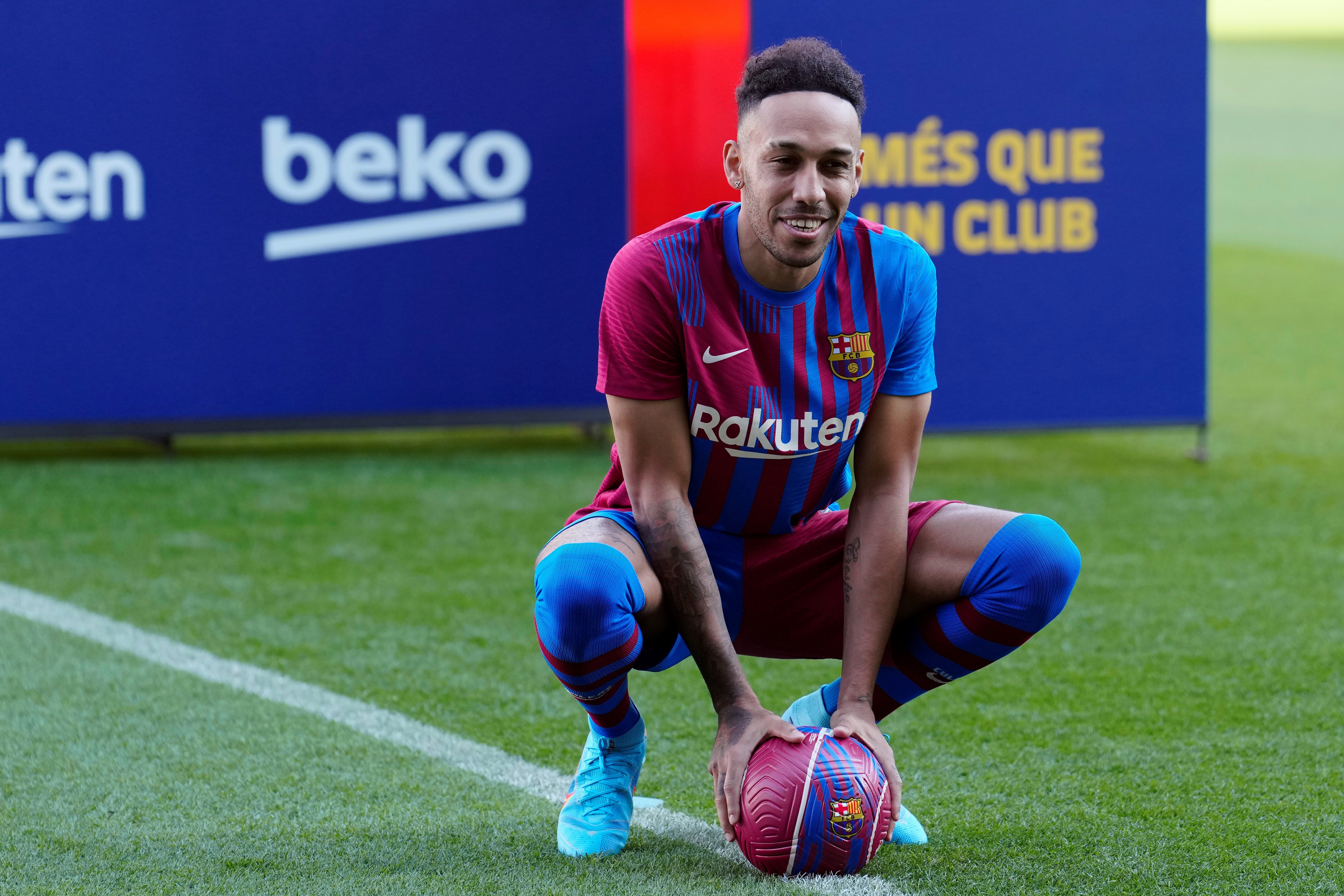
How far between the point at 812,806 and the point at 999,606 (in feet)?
1.42

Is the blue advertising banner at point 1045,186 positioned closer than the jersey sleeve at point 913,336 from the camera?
No

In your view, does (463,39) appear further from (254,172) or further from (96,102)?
(96,102)

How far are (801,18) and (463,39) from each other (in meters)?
1.38

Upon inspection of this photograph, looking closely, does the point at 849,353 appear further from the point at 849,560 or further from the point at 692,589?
the point at 692,589

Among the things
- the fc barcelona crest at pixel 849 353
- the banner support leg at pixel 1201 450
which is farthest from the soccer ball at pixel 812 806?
the banner support leg at pixel 1201 450

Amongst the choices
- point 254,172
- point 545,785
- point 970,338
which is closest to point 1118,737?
point 545,785

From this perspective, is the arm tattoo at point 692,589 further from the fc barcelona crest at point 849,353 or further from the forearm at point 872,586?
the fc barcelona crest at point 849,353

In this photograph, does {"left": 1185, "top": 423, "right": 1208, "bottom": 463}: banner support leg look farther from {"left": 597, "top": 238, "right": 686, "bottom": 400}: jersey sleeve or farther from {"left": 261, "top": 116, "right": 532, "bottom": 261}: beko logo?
{"left": 597, "top": 238, "right": 686, "bottom": 400}: jersey sleeve

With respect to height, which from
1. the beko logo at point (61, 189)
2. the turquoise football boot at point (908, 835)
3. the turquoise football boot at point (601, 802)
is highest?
the beko logo at point (61, 189)

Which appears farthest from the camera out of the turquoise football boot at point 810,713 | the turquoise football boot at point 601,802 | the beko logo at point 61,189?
the beko logo at point 61,189

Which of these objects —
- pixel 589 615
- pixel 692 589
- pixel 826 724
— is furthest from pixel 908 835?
pixel 589 615

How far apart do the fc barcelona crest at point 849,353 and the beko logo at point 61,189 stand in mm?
4444

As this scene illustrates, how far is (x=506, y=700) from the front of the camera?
11.0 feet

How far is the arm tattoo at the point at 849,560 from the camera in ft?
8.14
